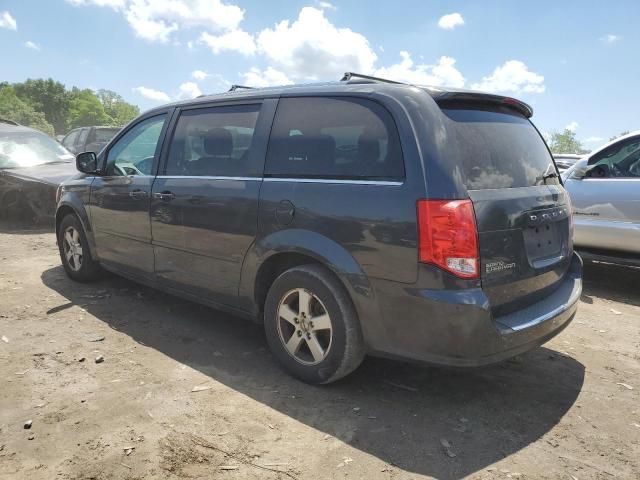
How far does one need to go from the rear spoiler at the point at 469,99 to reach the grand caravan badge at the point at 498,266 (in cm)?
96

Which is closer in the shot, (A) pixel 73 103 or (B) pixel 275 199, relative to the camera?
(B) pixel 275 199

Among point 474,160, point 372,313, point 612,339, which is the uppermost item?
point 474,160

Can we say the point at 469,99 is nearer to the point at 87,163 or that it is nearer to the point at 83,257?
the point at 87,163

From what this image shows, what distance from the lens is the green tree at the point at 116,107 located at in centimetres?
16936

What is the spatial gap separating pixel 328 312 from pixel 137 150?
2.65m

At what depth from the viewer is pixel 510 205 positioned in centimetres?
291

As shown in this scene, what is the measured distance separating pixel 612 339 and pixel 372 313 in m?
2.63

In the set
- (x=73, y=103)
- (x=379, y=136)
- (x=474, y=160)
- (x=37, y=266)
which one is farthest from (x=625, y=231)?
(x=73, y=103)

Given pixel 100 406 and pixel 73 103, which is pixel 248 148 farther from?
pixel 73 103

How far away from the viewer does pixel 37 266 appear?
642 centimetres

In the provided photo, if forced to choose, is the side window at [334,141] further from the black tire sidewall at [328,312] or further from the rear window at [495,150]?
the black tire sidewall at [328,312]

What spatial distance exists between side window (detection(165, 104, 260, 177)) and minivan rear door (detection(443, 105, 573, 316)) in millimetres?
1444

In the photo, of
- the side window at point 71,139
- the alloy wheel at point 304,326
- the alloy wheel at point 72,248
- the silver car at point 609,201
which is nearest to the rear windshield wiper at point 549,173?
the alloy wheel at point 304,326

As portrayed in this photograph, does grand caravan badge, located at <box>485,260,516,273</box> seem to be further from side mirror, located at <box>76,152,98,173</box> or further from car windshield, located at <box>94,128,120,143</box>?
car windshield, located at <box>94,128,120,143</box>
